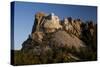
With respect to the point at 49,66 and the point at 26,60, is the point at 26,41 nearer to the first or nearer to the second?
the point at 26,60

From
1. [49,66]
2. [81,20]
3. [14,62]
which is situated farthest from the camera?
[81,20]

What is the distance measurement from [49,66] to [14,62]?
49 cm

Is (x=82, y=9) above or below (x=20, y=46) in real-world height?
above

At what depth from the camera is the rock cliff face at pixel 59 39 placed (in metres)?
2.96

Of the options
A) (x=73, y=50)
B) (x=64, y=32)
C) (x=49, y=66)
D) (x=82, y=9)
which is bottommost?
(x=49, y=66)

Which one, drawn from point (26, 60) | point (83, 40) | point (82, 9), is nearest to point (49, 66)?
point (26, 60)

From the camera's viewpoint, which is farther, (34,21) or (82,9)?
(82,9)

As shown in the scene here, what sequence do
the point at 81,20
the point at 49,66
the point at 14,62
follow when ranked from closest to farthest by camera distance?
1. the point at 14,62
2. the point at 49,66
3. the point at 81,20

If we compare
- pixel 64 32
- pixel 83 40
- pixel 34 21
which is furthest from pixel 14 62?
pixel 83 40

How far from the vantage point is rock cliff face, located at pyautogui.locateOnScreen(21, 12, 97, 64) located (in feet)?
9.70

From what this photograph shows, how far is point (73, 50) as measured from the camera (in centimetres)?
318

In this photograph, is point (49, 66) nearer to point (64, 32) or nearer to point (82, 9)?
point (64, 32)

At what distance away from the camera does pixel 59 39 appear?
3092 millimetres

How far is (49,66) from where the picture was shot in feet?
10.00
